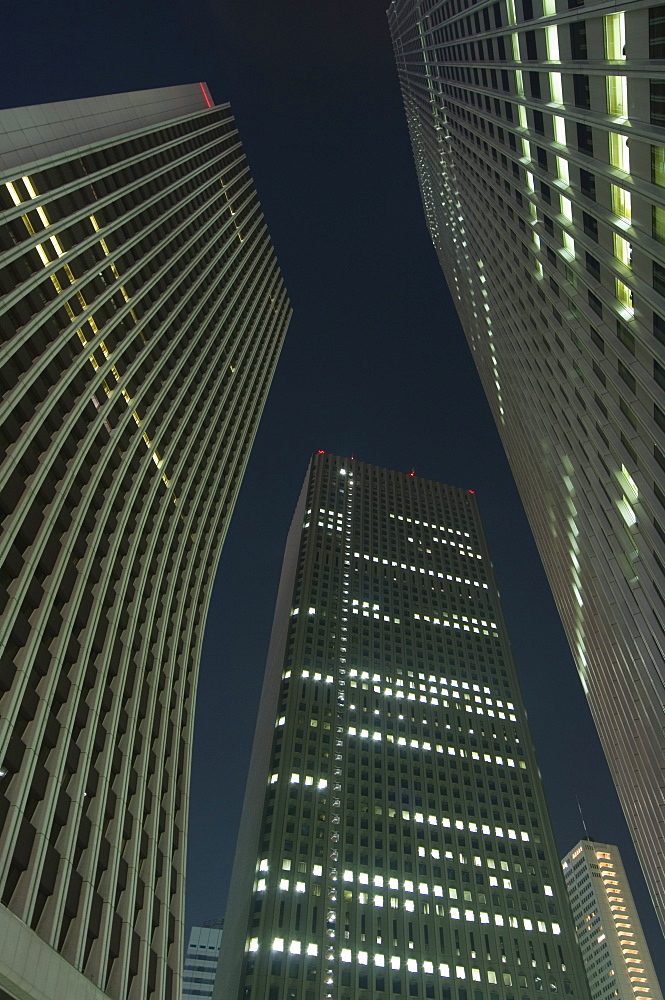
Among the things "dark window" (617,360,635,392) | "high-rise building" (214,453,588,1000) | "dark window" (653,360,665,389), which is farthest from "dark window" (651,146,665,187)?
"high-rise building" (214,453,588,1000)

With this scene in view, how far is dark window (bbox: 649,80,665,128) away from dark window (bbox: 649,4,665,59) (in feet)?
2.96

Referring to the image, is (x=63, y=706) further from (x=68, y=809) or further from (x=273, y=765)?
(x=273, y=765)

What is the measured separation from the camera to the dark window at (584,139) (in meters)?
34.6

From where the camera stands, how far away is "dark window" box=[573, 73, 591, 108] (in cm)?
3391

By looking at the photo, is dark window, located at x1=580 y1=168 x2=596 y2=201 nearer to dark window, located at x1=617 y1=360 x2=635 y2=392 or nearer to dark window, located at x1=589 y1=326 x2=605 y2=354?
dark window, located at x1=589 y1=326 x2=605 y2=354

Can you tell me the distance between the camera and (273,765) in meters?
97.8

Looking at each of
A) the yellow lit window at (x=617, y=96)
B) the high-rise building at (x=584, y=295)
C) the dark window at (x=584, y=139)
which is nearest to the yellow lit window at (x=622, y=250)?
the high-rise building at (x=584, y=295)

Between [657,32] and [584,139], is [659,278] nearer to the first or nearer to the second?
[657,32]

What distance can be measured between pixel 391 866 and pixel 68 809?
6948 cm

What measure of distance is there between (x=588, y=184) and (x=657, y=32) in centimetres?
993

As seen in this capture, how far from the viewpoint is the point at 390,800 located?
9719cm

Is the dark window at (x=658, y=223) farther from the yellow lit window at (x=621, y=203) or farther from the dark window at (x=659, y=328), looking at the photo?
the dark window at (x=659, y=328)

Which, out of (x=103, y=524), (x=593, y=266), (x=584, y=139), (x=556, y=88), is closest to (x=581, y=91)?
(x=584, y=139)

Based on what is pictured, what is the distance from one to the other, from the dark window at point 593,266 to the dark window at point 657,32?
1132 cm
